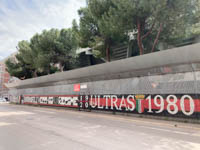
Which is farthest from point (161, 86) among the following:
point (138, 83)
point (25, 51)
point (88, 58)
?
point (25, 51)

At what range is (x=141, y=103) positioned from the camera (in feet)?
39.4

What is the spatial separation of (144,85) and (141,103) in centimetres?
150

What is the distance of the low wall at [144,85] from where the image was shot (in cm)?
970

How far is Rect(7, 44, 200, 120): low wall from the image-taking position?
9.70m

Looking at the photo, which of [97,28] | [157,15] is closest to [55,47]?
[97,28]

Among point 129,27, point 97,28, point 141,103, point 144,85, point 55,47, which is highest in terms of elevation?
point 97,28

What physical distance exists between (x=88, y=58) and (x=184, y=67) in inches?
1005

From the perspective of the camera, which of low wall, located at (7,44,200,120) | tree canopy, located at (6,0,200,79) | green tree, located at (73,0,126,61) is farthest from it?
green tree, located at (73,0,126,61)

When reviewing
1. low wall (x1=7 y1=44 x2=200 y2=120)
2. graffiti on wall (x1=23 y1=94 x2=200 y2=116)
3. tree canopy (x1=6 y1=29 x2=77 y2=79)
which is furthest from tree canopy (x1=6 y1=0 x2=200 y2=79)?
graffiti on wall (x1=23 y1=94 x2=200 y2=116)

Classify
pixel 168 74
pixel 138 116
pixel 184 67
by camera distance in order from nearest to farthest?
1. pixel 184 67
2. pixel 168 74
3. pixel 138 116

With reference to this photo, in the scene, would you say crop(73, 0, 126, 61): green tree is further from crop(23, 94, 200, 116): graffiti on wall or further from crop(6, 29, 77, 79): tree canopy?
crop(23, 94, 200, 116): graffiti on wall

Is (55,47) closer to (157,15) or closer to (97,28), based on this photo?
(97,28)

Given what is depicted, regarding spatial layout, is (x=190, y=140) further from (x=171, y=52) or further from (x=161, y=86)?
(x=171, y=52)

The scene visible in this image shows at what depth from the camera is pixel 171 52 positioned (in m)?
10.4
